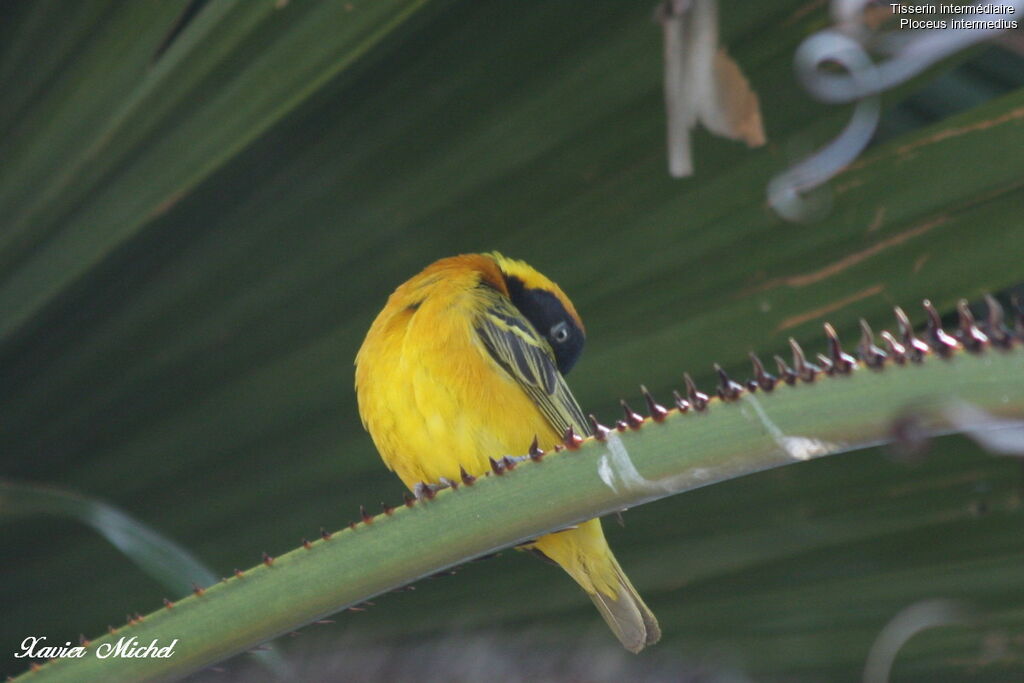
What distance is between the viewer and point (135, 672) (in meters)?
0.93

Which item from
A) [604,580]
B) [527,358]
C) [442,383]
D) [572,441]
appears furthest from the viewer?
[527,358]

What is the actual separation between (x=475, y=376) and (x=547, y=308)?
0.21 meters

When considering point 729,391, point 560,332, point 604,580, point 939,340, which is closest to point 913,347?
point 939,340

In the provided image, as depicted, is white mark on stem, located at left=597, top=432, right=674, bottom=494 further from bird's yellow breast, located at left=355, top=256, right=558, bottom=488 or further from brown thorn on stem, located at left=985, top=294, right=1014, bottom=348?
bird's yellow breast, located at left=355, top=256, right=558, bottom=488

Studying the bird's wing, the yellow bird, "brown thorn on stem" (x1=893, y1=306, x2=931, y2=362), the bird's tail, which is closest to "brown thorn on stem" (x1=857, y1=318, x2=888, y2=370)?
"brown thorn on stem" (x1=893, y1=306, x2=931, y2=362)

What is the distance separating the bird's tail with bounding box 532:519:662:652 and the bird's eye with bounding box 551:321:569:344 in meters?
0.37

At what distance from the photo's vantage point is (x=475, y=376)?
2.12m

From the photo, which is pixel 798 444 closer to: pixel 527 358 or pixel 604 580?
pixel 604 580

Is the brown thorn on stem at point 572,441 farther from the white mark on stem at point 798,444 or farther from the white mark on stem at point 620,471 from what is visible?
the white mark on stem at point 798,444

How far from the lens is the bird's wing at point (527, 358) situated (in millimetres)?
2131

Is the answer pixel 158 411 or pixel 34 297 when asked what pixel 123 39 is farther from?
pixel 158 411

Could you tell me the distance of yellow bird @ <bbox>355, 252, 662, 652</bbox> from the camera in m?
1.81

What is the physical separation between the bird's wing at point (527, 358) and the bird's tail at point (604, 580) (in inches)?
12.2

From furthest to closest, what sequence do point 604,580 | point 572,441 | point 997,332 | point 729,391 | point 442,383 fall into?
1. point 442,383
2. point 604,580
3. point 572,441
4. point 729,391
5. point 997,332
